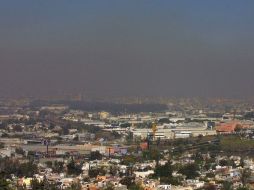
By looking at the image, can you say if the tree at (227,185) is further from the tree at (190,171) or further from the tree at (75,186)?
the tree at (75,186)

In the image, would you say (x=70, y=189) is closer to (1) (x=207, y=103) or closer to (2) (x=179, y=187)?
(2) (x=179, y=187)

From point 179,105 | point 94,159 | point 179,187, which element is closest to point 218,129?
point 94,159

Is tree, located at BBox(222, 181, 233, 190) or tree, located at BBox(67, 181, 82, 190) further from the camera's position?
tree, located at BBox(222, 181, 233, 190)

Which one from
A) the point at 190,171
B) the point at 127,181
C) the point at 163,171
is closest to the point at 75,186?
the point at 127,181

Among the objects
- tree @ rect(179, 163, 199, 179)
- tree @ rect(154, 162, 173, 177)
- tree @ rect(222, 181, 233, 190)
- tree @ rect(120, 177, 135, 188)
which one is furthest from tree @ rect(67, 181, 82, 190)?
tree @ rect(179, 163, 199, 179)

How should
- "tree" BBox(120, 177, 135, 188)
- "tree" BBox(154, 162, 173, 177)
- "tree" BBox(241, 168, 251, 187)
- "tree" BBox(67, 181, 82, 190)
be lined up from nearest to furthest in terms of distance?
"tree" BBox(67, 181, 82, 190)
"tree" BBox(120, 177, 135, 188)
"tree" BBox(241, 168, 251, 187)
"tree" BBox(154, 162, 173, 177)

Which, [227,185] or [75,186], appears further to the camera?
[227,185]

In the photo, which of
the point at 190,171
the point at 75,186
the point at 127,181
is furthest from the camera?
the point at 190,171

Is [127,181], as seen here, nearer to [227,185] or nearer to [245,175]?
[227,185]

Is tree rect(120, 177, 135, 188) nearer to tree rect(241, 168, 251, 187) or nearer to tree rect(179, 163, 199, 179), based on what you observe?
tree rect(179, 163, 199, 179)

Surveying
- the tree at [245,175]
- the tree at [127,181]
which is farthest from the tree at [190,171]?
the tree at [127,181]

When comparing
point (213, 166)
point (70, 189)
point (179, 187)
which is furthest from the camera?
point (213, 166)
